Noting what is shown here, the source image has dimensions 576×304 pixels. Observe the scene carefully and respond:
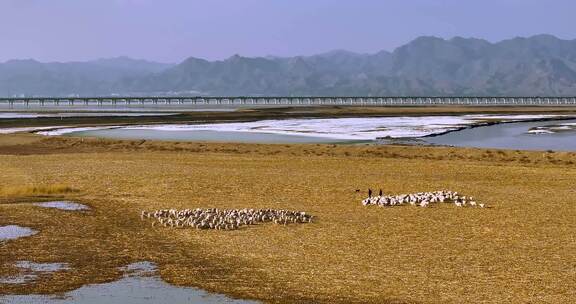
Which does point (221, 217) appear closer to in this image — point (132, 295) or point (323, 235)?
point (323, 235)

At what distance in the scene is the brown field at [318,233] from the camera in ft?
47.5

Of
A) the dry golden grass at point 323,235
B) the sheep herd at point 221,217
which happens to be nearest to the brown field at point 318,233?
the dry golden grass at point 323,235

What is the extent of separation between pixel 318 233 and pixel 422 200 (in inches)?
240

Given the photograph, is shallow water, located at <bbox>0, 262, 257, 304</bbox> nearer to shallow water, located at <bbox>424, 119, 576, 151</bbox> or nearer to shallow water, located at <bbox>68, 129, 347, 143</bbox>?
shallow water, located at <bbox>424, 119, 576, 151</bbox>

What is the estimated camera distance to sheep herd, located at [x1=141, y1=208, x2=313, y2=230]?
20750 mm

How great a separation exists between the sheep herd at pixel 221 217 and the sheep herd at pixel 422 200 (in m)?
3.31

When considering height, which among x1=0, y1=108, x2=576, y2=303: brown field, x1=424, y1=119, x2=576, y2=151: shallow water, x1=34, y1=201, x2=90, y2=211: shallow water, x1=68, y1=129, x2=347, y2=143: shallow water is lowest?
x1=424, y1=119, x2=576, y2=151: shallow water

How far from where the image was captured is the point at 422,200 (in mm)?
24672

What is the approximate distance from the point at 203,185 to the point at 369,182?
6643 millimetres

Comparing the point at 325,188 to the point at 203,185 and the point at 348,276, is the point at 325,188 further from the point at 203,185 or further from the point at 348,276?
the point at 348,276

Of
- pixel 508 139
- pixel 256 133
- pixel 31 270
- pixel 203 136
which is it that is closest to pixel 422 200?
pixel 31 270

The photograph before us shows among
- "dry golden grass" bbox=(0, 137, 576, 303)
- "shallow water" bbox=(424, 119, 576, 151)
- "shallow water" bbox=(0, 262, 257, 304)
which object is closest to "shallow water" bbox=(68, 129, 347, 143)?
"shallow water" bbox=(424, 119, 576, 151)

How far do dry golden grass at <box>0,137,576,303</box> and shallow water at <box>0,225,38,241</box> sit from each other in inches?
16.9

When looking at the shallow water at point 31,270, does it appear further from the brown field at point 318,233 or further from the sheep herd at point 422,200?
the sheep herd at point 422,200
